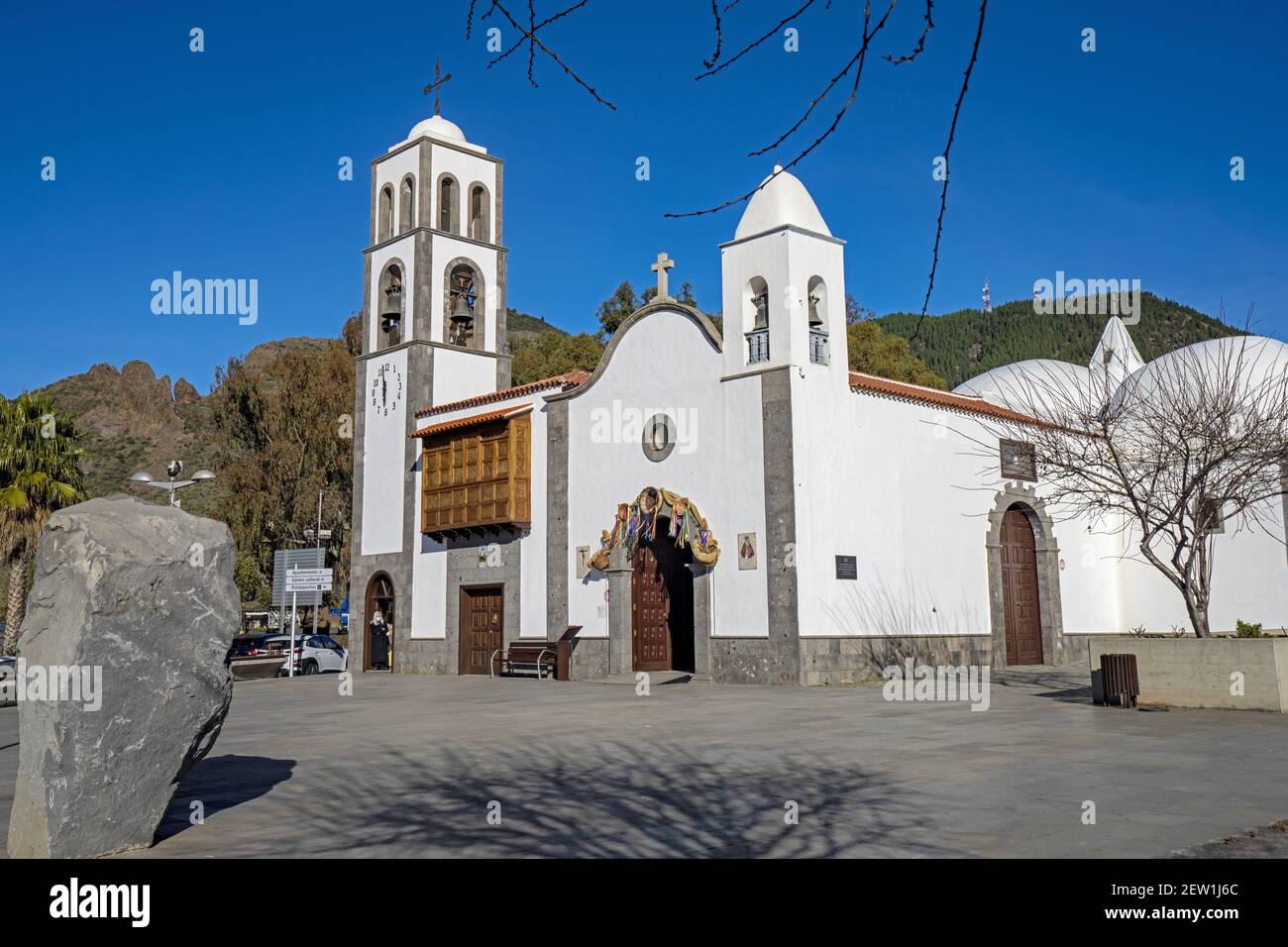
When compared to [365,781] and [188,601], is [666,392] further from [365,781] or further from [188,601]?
[188,601]

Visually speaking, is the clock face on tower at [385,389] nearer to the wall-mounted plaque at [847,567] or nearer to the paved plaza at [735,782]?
the wall-mounted plaque at [847,567]

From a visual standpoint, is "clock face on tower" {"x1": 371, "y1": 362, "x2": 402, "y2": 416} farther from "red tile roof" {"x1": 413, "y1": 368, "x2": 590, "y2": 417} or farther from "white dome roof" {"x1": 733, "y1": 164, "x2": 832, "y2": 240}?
"white dome roof" {"x1": 733, "y1": 164, "x2": 832, "y2": 240}

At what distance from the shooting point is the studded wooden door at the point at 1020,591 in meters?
23.1

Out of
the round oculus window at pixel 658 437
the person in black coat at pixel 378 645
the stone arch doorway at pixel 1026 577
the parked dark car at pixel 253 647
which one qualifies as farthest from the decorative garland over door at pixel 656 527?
the parked dark car at pixel 253 647

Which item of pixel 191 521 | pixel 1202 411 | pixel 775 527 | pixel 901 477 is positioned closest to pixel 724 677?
pixel 775 527

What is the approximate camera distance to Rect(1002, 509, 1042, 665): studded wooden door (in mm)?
23094

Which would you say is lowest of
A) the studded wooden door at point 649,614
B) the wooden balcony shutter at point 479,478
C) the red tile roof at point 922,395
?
the studded wooden door at point 649,614

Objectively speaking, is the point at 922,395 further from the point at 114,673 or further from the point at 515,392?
the point at 114,673

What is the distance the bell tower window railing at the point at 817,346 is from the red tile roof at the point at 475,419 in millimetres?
6815

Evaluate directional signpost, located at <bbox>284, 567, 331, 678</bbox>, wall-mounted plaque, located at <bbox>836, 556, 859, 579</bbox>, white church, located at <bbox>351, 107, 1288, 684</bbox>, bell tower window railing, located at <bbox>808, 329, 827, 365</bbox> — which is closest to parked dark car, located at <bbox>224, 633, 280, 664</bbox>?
white church, located at <bbox>351, 107, 1288, 684</bbox>

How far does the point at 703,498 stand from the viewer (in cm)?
2005

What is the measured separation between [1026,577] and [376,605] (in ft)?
50.7

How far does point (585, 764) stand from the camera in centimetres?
909
